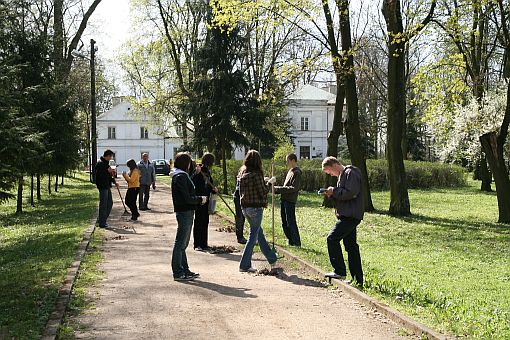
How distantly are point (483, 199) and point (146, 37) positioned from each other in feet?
79.8

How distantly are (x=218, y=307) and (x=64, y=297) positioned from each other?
2012 mm

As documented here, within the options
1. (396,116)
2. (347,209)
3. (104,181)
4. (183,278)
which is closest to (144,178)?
(104,181)

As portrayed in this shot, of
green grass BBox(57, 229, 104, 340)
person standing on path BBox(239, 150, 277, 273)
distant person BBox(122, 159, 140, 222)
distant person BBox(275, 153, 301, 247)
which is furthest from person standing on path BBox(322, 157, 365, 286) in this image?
distant person BBox(122, 159, 140, 222)

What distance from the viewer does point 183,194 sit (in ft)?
30.8

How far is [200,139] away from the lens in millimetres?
30297

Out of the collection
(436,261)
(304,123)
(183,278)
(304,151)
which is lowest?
(436,261)

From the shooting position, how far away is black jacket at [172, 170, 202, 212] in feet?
30.8

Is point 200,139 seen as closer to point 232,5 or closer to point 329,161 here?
point 232,5

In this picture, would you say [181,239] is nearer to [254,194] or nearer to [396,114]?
[254,194]

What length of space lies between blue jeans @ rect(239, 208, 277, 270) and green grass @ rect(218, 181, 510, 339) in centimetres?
101

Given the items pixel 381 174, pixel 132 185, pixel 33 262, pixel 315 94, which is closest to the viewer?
pixel 33 262

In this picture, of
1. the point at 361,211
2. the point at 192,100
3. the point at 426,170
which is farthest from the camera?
the point at 426,170

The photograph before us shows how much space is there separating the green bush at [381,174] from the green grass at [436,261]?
10.1 m

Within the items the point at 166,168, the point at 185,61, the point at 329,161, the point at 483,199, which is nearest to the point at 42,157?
the point at 329,161
